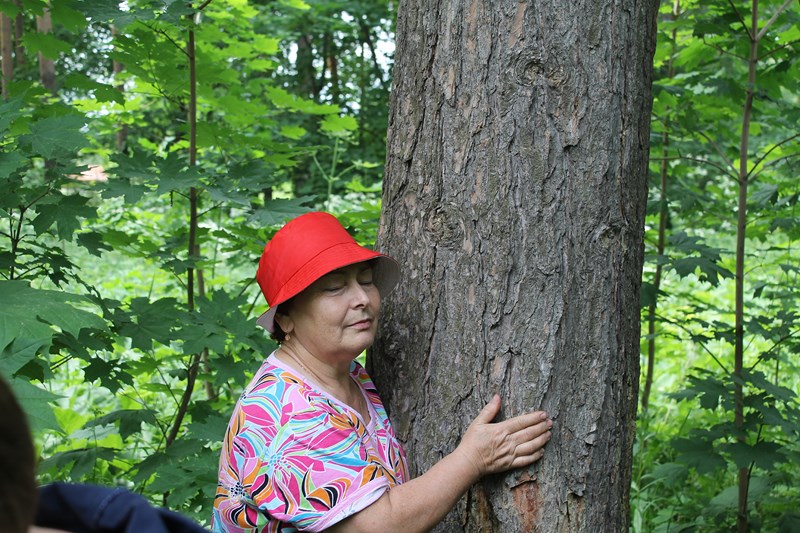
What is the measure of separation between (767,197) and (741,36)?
800mm

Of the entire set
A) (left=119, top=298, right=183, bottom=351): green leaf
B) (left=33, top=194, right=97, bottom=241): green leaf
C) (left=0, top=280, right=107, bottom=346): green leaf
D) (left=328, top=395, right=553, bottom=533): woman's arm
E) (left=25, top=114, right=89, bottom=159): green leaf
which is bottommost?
(left=328, top=395, right=553, bottom=533): woman's arm

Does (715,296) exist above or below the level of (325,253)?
below

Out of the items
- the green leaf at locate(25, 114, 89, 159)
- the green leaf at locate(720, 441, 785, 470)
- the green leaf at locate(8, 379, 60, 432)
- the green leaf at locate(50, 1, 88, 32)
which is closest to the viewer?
the green leaf at locate(8, 379, 60, 432)

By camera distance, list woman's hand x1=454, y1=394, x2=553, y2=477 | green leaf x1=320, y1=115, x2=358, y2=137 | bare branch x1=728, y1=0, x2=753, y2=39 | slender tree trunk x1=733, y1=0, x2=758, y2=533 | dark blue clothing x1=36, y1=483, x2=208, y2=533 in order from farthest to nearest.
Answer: green leaf x1=320, y1=115, x2=358, y2=137, slender tree trunk x1=733, y1=0, x2=758, y2=533, bare branch x1=728, y1=0, x2=753, y2=39, woman's hand x1=454, y1=394, x2=553, y2=477, dark blue clothing x1=36, y1=483, x2=208, y2=533

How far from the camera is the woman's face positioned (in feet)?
7.00

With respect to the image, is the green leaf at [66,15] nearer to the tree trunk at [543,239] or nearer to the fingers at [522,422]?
the tree trunk at [543,239]

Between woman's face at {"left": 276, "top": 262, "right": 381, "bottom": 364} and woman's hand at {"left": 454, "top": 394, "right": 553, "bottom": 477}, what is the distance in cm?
39

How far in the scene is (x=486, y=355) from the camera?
→ 84.3 inches

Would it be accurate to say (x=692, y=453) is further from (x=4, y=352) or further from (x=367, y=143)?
(x=367, y=143)

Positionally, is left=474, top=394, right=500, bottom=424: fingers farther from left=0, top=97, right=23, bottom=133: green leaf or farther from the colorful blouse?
left=0, top=97, right=23, bottom=133: green leaf

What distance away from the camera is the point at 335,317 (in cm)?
214

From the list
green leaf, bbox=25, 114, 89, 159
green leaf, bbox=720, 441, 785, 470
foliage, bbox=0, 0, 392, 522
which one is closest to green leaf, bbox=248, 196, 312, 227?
foliage, bbox=0, 0, 392, 522

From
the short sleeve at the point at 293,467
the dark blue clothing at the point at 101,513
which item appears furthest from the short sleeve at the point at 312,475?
the dark blue clothing at the point at 101,513

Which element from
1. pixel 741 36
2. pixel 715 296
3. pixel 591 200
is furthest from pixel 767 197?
pixel 715 296
